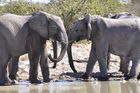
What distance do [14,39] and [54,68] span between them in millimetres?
3227

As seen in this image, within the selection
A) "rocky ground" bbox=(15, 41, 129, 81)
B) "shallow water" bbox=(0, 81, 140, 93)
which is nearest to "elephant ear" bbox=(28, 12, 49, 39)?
"shallow water" bbox=(0, 81, 140, 93)

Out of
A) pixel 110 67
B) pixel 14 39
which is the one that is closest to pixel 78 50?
pixel 110 67

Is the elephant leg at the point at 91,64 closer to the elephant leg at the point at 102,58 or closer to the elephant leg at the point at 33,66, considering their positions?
the elephant leg at the point at 102,58

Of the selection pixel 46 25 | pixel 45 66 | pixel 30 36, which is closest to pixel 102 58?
pixel 45 66

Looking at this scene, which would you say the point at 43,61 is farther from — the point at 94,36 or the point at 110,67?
the point at 110,67

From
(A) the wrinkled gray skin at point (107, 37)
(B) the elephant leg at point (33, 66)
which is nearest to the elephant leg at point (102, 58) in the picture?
(A) the wrinkled gray skin at point (107, 37)

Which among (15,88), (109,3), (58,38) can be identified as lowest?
(15,88)

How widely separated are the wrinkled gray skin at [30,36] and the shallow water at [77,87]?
0.80 m

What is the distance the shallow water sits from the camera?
1475 cm

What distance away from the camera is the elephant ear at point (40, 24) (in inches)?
659

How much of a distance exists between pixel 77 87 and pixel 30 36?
2367 mm

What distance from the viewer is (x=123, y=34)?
1806 centimetres

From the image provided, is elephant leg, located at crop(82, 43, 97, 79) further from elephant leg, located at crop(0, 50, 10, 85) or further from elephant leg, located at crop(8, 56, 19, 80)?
elephant leg, located at crop(0, 50, 10, 85)

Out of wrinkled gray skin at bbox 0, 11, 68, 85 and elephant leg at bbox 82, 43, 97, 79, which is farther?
elephant leg at bbox 82, 43, 97, 79
